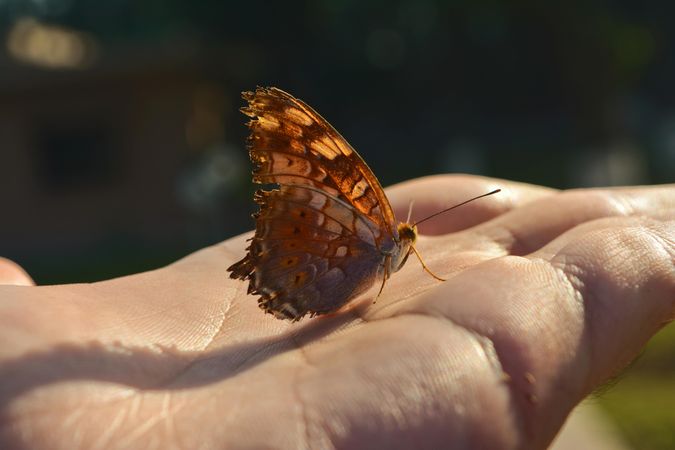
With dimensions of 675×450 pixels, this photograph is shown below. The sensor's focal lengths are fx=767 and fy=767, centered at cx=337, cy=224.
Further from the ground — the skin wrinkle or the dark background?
the skin wrinkle

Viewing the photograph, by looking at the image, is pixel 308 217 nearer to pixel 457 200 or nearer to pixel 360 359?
pixel 360 359

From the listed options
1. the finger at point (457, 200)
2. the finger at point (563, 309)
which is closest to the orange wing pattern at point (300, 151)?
the finger at point (563, 309)

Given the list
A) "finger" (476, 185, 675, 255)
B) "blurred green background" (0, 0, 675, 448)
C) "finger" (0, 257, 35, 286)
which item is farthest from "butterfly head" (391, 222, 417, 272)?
"blurred green background" (0, 0, 675, 448)

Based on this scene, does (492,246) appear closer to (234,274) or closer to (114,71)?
(234,274)

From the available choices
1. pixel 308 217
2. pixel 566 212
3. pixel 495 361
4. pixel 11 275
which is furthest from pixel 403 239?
pixel 11 275

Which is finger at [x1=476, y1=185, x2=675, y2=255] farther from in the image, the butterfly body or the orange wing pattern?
the orange wing pattern

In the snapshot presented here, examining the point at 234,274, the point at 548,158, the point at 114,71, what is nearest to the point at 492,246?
the point at 234,274

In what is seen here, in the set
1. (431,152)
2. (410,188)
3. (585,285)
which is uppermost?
(585,285)
